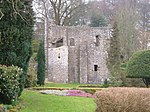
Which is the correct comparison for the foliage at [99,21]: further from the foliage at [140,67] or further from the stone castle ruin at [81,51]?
the foliage at [140,67]

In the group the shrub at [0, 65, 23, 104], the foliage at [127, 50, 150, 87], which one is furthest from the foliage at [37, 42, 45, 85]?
the shrub at [0, 65, 23, 104]

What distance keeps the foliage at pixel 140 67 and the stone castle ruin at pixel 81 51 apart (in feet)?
34.3

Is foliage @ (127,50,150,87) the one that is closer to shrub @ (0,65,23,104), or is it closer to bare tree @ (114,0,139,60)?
bare tree @ (114,0,139,60)

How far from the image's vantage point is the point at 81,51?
37.3 m

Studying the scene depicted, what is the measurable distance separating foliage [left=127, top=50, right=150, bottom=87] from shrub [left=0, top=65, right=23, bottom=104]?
15.0 meters

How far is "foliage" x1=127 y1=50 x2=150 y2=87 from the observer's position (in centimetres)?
2619

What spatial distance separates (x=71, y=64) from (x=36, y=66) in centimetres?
562

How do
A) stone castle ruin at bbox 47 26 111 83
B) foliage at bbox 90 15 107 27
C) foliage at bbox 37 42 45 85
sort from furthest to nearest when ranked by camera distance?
foliage at bbox 90 15 107 27 → stone castle ruin at bbox 47 26 111 83 → foliage at bbox 37 42 45 85

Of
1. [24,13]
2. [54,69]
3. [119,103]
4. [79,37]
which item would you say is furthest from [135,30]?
[119,103]

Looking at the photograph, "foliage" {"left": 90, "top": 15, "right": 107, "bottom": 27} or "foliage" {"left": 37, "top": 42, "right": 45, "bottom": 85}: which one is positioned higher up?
"foliage" {"left": 90, "top": 15, "right": 107, "bottom": 27}

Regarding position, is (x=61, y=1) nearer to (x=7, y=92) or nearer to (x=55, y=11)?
(x=55, y=11)

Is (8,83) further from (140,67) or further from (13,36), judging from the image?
(140,67)

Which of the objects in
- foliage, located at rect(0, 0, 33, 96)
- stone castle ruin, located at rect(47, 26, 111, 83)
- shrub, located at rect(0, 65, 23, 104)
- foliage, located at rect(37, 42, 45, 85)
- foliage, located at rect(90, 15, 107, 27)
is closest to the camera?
shrub, located at rect(0, 65, 23, 104)

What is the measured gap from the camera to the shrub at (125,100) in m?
9.84
